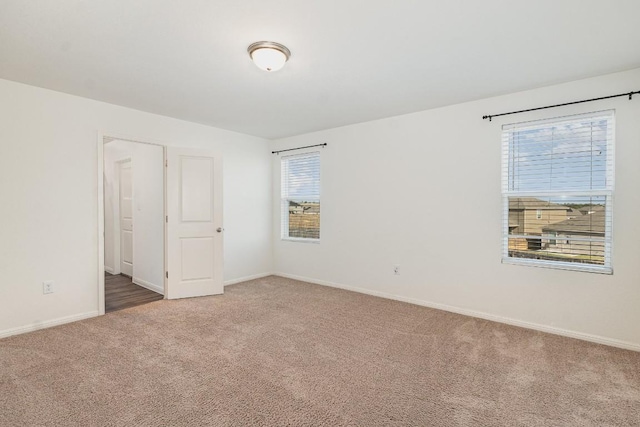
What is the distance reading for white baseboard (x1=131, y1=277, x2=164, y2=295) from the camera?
4598mm

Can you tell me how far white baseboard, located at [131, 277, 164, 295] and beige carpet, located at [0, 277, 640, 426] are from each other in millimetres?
997

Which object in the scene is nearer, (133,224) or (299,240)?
(133,224)

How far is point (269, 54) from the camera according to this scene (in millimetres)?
2367

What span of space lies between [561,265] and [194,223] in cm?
441

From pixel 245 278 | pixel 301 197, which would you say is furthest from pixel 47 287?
pixel 301 197

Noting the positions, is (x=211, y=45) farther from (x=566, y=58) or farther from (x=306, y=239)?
(x=306, y=239)

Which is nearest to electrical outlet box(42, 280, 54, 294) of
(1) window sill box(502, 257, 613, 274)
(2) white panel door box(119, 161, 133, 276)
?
(2) white panel door box(119, 161, 133, 276)

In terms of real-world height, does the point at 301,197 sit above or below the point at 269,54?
below

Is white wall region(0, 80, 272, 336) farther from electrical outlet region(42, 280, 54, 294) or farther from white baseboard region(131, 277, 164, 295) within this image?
white baseboard region(131, 277, 164, 295)

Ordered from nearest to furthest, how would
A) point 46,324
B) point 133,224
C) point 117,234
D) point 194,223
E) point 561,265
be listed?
point 561,265 < point 46,324 < point 194,223 < point 133,224 < point 117,234

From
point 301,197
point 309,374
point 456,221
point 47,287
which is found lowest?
point 309,374

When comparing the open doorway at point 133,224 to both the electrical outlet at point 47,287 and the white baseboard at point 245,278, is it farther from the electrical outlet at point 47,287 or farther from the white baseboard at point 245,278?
the white baseboard at point 245,278

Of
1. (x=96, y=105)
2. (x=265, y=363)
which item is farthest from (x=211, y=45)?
(x=265, y=363)

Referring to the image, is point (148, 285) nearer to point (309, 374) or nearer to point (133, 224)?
point (133, 224)
